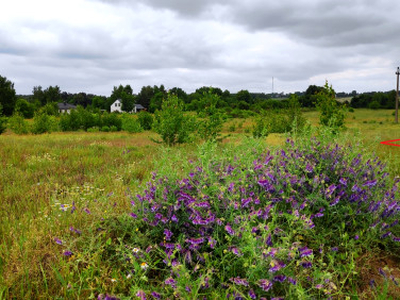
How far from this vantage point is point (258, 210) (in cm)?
240

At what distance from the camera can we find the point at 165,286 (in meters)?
2.11

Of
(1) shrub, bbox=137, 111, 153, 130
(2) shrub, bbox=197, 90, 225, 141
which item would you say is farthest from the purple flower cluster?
(1) shrub, bbox=137, 111, 153, 130

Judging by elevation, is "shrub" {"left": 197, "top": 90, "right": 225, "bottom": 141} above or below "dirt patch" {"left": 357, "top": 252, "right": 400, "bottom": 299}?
above

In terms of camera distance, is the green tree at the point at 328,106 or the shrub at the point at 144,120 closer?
the green tree at the point at 328,106

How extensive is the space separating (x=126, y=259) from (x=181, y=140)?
1061 cm

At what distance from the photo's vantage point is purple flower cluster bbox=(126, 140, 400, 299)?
7.27 feet

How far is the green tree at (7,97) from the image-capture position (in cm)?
5856

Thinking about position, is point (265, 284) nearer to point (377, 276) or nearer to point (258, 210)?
point (258, 210)

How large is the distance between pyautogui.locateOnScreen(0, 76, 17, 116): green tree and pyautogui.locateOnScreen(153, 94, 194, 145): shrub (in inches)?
2257

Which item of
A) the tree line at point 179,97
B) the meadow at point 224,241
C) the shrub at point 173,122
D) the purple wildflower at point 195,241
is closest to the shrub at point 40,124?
the tree line at point 179,97

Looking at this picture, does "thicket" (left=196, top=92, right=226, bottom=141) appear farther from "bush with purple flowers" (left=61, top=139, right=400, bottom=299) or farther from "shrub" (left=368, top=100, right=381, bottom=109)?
"shrub" (left=368, top=100, right=381, bottom=109)

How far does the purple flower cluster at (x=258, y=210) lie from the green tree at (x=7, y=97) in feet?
218

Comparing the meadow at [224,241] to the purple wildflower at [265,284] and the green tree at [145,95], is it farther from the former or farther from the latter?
the green tree at [145,95]

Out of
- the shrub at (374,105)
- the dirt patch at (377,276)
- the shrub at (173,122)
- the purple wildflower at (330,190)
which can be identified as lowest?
the dirt patch at (377,276)
